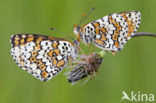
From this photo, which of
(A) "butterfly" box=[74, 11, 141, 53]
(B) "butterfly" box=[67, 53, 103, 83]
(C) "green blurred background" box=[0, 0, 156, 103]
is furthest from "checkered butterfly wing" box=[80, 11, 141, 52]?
(C) "green blurred background" box=[0, 0, 156, 103]

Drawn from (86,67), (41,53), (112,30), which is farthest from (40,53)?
(112,30)

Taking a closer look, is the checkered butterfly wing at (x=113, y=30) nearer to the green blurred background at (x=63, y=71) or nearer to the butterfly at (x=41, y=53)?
the butterfly at (x=41, y=53)

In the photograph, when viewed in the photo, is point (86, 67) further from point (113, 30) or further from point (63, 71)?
point (63, 71)

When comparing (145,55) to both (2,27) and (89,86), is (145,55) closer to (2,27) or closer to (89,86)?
(89,86)

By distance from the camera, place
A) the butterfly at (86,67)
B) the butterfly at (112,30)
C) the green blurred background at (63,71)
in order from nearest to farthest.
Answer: the butterfly at (112,30) → the butterfly at (86,67) → the green blurred background at (63,71)

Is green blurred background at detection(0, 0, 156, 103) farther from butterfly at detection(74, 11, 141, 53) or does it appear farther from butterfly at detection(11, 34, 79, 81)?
butterfly at detection(74, 11, 141, 53)

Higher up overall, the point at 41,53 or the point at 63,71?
the point at 41,53

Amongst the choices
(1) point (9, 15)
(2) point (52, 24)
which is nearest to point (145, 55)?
(2) point (52, 24)

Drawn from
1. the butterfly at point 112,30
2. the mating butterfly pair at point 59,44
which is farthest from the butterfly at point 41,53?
the butterfly at point 112,30

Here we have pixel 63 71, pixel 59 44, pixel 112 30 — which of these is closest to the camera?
pixel 112 30
